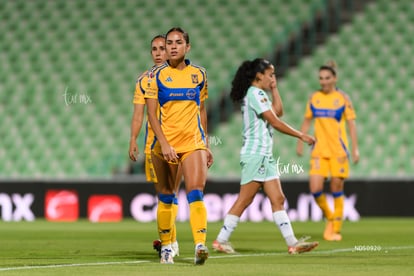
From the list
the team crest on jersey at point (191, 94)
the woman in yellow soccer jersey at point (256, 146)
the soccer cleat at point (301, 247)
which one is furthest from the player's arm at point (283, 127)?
the team crest on jersey at point (191, 94)

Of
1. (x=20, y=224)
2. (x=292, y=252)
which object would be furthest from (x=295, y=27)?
(x=292, y=252)

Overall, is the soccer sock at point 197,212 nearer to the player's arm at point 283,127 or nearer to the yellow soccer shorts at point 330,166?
the player's arm at point 283,127

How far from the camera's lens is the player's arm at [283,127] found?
9.03m

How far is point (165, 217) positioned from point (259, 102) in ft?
5.38

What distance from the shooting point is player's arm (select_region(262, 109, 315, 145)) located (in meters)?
9.03

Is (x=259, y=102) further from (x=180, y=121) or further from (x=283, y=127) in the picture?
(x=180, y=121)

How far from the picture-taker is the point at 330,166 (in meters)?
12.5

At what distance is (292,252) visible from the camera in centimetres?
944

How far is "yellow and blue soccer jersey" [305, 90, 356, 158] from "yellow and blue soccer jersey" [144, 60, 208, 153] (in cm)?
451

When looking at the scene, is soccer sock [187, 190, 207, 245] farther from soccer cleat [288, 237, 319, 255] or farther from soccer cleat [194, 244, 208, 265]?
soccer cleat [288, 237, 319, 255]

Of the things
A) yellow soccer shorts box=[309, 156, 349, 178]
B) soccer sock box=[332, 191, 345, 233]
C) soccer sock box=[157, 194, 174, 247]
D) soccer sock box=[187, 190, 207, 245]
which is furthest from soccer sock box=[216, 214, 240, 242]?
yellow soccer shorts box=[309, 156, 349, 178]

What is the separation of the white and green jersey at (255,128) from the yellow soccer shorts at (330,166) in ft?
9.10

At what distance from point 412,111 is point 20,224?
8.19 meters

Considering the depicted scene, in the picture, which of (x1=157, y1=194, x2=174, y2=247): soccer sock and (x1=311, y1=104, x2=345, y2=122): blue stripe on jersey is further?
(x1=311, y1=104, x2=345, y2=122): blue stripe on jersey
